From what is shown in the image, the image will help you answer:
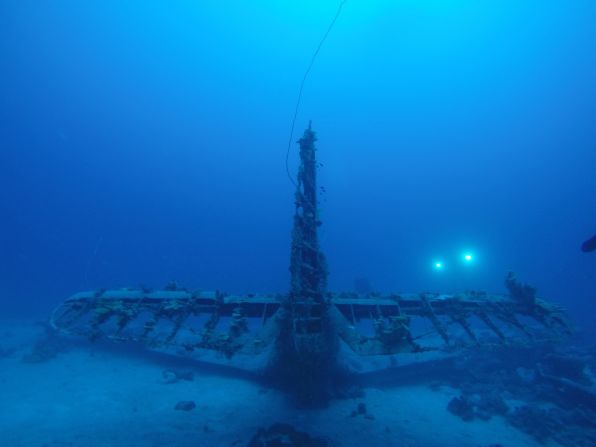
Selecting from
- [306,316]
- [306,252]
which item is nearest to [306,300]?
[306,316]

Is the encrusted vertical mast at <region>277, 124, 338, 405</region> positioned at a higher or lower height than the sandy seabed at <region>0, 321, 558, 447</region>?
higher

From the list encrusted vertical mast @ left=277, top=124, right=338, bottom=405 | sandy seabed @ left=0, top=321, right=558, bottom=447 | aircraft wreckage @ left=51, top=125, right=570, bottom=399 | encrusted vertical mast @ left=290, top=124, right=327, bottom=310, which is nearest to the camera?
aircraft wreckage @ left=51, top=125, right=570, bottom=399

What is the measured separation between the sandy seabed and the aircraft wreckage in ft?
6.12

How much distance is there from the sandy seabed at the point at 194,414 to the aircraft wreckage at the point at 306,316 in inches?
73.4

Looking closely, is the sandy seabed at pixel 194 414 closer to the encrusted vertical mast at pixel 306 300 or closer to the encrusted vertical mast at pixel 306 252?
the encrusted vertical mast at pixel 306 300

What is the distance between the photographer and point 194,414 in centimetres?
1174

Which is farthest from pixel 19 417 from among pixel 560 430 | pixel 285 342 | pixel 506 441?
pixel 560 430

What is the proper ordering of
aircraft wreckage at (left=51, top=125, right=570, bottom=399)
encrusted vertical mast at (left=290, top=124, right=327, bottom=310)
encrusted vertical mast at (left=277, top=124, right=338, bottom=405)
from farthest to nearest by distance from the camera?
encrusted vertical mast at (left=290, top=124, right=327, bottom=310) < encrusted vertical mast at (left=277, top=124, right=338, bottom=405) < aircraft wreckage at (left=51, top=125, right=570, bottom=399)

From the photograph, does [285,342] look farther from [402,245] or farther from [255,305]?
[402,245]

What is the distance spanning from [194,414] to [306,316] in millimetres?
8204

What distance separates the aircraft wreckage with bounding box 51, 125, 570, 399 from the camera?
6.55 metres

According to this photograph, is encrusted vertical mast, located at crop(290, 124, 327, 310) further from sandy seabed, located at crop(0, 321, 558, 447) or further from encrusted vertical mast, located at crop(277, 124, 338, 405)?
sandy seabed, located at crop(0, 321, 558, 447)

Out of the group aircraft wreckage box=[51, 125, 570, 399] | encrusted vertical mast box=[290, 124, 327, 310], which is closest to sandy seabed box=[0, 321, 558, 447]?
aircraft wreckage box=[51, 125, 570, 399]

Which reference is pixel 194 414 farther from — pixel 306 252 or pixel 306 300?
pixel 306 252
